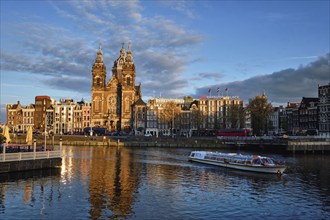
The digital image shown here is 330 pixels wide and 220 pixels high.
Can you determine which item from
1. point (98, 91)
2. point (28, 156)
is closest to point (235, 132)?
point (98, 91)

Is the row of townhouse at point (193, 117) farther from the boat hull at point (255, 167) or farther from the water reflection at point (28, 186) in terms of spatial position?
the water reflection at point (28, 186)

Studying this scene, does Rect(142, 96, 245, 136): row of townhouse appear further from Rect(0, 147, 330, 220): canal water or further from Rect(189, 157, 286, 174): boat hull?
Rect(0, 147, 330, 220): canal water

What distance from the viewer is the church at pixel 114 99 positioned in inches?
7269

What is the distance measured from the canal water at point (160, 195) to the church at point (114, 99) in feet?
409

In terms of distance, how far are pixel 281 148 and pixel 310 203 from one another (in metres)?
80.8

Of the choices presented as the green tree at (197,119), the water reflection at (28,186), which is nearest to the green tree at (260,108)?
the green tree at (197,119)

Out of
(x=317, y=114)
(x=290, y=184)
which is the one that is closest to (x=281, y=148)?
(x=317, y=114)

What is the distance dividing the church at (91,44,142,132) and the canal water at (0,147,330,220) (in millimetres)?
124804

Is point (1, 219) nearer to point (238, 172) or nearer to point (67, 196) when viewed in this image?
point (67, 196)

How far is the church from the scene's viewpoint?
18462cm

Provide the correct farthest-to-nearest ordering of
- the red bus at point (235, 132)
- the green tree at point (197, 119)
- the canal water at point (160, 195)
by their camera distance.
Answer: the green tree at point (197, 119) < the red bus at point (235, 132) < the canal water at point (160, 195)

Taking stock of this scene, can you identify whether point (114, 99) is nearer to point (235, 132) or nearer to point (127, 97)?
point (127, 97)

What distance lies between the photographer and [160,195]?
3981 cm

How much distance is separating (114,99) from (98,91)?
909 centimetres
